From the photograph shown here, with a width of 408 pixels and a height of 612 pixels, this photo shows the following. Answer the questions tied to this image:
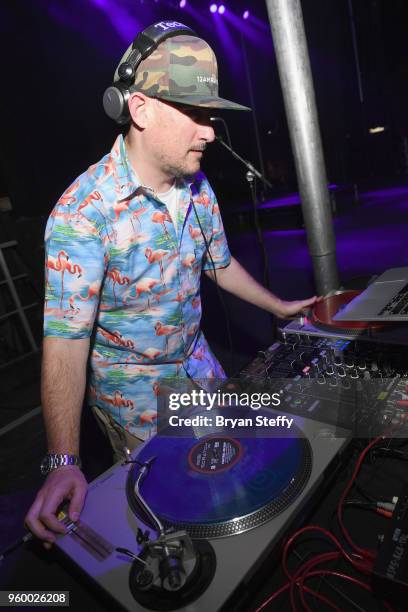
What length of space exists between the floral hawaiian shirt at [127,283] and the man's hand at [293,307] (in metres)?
0.30

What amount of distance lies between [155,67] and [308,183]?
946 mm

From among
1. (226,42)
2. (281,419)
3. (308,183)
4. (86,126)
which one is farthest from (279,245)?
(281,419)

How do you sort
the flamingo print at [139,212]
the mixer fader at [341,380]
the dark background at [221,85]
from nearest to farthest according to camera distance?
1. the mixer fader at [341,380]
2. the flamingo print at [139,212]
3. the dark background at [221,85]

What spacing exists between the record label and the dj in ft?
0.75

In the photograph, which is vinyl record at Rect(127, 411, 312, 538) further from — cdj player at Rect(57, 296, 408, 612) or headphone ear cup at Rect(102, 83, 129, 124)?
headphone ear cup at Rect(102, 83, 129, 124)

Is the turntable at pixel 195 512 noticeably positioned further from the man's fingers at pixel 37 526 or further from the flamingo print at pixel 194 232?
the flamingo print at pixel 194 232

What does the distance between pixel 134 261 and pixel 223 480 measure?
0.69m

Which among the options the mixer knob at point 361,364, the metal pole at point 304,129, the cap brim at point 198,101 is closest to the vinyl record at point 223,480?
the mixer knob at point 361,364

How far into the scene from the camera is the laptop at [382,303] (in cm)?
102

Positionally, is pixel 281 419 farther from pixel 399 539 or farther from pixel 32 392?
pixel 32 392

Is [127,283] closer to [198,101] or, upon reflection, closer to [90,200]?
[90,200]

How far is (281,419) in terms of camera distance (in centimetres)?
88

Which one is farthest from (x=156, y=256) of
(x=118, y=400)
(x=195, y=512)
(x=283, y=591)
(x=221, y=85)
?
(x=221, y=85)

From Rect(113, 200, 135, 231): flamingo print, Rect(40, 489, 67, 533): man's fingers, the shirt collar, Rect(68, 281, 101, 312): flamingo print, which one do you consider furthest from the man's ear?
Rect(40, 489, 67, 533): man's fingers
